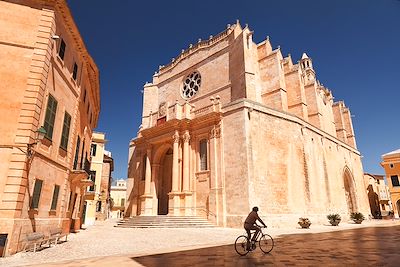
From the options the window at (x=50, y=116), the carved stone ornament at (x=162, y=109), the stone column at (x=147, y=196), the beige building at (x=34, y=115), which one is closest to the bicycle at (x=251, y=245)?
the beige building at (x=34, y=115)

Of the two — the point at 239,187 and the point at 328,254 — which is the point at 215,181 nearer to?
the point at 239,187

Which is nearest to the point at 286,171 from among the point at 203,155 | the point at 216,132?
the point at 216,132

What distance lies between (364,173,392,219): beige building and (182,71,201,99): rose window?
1188 inches

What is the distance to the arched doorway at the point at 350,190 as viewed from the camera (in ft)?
106

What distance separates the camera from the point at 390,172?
127 ft

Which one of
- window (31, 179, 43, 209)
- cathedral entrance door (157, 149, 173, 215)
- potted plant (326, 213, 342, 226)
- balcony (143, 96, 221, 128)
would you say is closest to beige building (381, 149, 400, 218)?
potted plant (326, 213, 342, 226)

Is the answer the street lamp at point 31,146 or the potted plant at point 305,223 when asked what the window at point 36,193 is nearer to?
the street lamp at point 31,146

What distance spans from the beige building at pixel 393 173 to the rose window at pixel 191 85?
30.7 m

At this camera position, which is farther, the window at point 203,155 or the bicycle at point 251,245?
the window at point 203,155

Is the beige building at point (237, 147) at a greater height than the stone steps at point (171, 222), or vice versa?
the beige building at point (237, 147)

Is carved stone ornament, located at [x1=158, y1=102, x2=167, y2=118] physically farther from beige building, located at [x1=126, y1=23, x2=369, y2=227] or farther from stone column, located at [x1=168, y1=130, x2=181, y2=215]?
stone column, located at [x1=168, y1=130, x2=181, y2=215]

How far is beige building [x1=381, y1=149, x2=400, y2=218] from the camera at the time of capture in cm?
3741

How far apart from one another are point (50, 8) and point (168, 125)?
45.7 feet

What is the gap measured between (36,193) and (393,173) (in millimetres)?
44611
